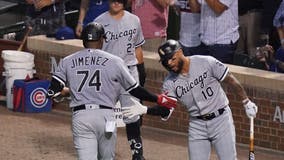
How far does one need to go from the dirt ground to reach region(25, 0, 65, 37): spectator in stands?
1.50 meters

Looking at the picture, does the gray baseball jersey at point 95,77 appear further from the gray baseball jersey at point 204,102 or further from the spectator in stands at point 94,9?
the spectator in stands at point 94,9

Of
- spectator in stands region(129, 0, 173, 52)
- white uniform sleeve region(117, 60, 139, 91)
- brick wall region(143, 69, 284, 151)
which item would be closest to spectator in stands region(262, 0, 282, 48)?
brick wall region(143, 69, 284, 151)

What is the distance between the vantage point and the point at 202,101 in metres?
9.30

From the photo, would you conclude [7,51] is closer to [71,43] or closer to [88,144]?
[71,43]

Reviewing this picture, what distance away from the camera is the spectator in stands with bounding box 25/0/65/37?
46.0 feet

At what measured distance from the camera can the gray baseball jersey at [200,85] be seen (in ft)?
30.4

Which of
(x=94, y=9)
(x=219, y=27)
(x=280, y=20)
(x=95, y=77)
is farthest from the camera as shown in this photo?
(x=94, y=9)

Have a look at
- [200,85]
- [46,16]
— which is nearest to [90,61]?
[200,85]

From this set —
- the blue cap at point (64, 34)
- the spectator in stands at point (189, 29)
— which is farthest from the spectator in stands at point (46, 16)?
the spectator in stands at point (189, 29)

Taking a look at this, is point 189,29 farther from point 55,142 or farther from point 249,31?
point 55,142

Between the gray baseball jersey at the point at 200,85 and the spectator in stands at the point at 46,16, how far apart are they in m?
4.88

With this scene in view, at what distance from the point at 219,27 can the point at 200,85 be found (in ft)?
8.82

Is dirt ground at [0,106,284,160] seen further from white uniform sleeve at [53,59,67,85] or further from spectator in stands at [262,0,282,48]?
white uniform sleeve at [53,59,67,85]

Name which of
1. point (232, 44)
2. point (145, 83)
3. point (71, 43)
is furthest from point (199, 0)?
point (71, 43)
